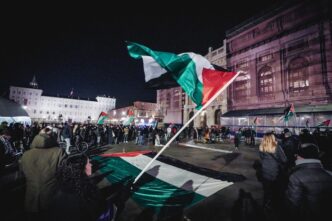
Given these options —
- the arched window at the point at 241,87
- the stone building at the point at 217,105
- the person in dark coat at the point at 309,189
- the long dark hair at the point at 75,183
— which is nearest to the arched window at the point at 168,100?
the stone building at the point at 217,105

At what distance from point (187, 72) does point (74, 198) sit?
14.2 feet

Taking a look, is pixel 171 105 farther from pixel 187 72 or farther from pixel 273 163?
pixel 273 163

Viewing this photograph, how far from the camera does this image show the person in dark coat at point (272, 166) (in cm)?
453

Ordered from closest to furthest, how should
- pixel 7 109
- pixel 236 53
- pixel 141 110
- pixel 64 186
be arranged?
1. pixel 64 186
2. pixel 7 109
3. pixel 236 53
4. pixel 141 110

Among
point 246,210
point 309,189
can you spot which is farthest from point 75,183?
point 246,210

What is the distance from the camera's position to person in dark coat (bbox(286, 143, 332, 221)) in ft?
7.07

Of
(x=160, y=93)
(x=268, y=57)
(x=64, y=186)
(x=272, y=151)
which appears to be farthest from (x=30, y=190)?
(x=160, y=93)

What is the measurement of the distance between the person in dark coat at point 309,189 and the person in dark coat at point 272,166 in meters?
2.36

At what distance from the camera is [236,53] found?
32.1m

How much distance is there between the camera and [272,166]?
4.54 m

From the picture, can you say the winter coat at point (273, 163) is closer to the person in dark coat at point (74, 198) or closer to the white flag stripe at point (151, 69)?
the white flag stripe at point (151, 69)

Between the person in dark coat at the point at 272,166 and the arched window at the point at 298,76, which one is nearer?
the person in dark coat at the point at 272,166

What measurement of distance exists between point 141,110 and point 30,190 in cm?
7813

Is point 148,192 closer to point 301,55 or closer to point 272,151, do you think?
point 272,151
